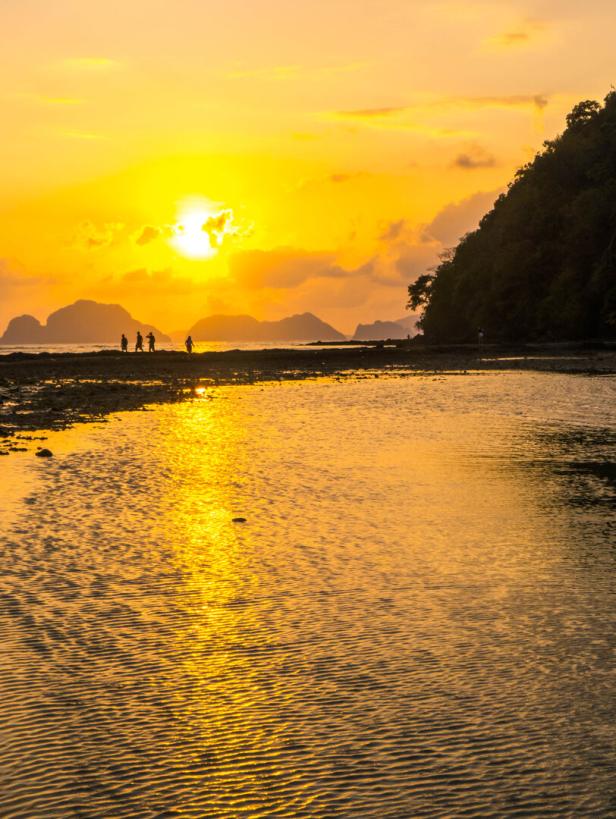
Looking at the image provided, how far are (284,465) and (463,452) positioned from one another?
14.9ft

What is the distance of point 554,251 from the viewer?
111m

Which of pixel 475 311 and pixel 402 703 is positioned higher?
pixel 475 311

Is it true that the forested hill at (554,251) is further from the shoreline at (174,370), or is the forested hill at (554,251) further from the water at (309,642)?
the water at (309,642)

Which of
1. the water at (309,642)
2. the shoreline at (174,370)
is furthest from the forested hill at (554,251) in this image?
the water at (309,642)

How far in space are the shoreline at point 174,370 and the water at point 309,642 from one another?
10389mm

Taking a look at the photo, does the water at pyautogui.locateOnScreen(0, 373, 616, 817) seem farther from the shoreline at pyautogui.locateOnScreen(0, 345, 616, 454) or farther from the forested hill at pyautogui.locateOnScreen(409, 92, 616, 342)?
the forested hill at pyautogui.locateOnScreen(409, 92, 616, 342)

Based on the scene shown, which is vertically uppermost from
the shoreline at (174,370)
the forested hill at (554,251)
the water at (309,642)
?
the forested hill at (554,251)

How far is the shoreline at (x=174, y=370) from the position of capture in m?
37.5

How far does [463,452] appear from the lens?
24.1 meters

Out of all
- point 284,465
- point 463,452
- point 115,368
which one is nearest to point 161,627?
point 284,465

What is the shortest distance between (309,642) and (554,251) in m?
107

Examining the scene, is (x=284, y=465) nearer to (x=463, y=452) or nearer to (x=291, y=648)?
(x=463, y=452)

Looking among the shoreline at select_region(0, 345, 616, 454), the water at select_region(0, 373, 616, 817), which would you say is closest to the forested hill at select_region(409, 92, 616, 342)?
the shoreline at select_region(0, 345, 616, 454)

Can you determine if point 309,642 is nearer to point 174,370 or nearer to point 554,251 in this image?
point 174,370
